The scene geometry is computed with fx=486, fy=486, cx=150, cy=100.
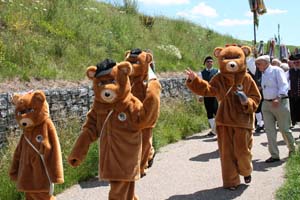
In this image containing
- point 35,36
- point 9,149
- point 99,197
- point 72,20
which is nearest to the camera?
point 99,197

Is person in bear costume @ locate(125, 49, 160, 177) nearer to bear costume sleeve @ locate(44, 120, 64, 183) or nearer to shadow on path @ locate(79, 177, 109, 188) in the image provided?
shadow on path @ locate(79, 177, 109, 188)

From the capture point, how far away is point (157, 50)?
17047 mm

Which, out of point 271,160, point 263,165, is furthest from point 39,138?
point 271,160

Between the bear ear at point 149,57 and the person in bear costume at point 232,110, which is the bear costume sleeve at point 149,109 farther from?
the person in bear costume at point 232,110

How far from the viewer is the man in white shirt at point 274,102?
8.56 meters

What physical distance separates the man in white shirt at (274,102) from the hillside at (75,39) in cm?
430

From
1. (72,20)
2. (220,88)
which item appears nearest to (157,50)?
(72,20)

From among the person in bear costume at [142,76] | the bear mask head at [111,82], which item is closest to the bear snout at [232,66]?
the person in bear costume at [142,76]

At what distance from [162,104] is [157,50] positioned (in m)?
4.86

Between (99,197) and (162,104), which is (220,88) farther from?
(162,104)

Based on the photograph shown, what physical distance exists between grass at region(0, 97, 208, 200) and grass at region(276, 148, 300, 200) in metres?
3.03

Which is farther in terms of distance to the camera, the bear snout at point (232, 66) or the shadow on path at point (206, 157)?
the shadow on path at point (206, 157)

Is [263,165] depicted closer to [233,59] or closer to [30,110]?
[233,59]

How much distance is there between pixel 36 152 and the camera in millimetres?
5465
